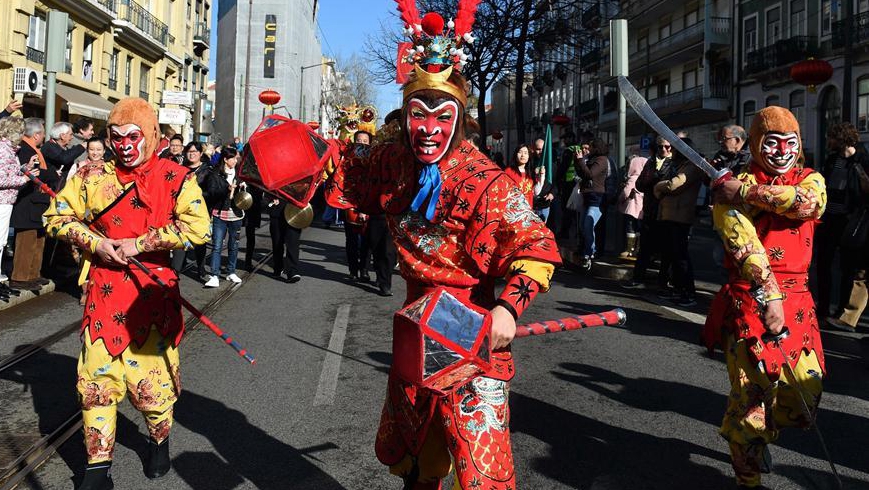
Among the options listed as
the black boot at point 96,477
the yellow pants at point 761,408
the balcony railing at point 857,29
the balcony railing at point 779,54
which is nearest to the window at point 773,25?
the balcony railing at point 779,54

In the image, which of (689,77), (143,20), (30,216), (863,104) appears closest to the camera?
(30,216)

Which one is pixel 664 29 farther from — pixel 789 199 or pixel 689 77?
pixel 789 199

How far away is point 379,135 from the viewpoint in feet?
10.7

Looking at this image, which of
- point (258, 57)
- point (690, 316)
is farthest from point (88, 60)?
point (690, 316)

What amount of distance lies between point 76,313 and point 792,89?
93.3 feet

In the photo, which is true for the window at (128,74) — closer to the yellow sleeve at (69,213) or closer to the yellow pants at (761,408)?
the yellow sleeve at (69,213)

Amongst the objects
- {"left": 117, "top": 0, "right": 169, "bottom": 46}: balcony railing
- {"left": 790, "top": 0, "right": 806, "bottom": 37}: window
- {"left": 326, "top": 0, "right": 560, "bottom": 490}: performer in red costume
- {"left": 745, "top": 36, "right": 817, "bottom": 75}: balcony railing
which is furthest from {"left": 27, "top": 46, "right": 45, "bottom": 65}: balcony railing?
{"left": 790, "top": 0, "right": 806, "bottom": 37}: window

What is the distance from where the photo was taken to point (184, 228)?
364 centimetres

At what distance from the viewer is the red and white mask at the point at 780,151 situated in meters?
3.52

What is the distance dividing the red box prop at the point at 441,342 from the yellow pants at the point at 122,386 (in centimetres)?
202

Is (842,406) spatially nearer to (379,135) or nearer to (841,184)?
(841,184)

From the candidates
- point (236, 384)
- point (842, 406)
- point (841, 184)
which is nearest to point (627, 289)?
point (841, 184)

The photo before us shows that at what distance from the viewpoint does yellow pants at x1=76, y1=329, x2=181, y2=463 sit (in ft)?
11.5

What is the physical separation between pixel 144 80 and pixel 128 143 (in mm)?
34800
